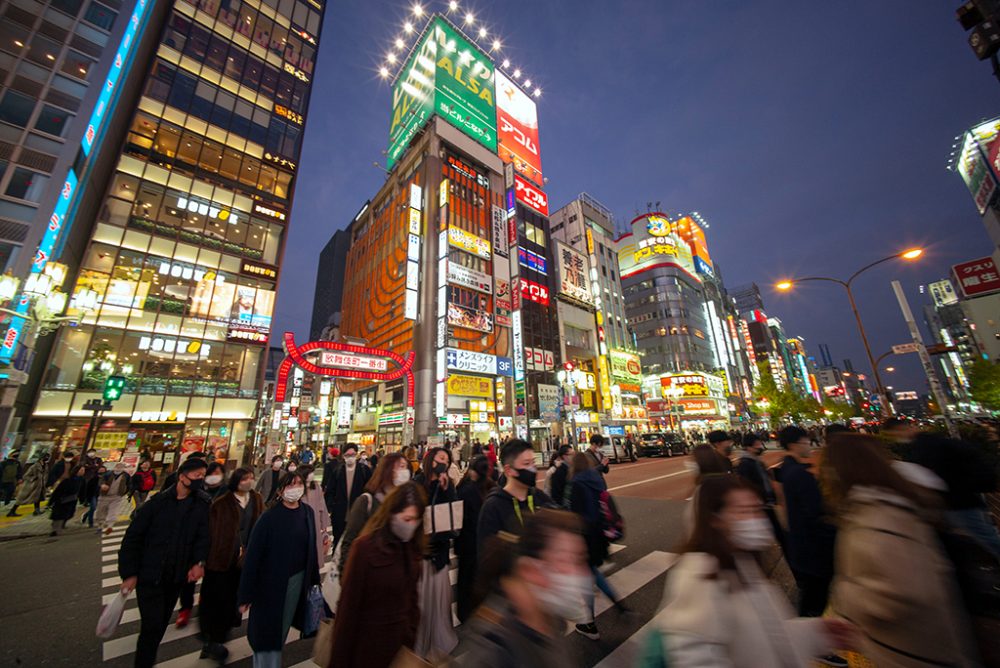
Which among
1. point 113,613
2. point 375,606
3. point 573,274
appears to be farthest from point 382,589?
point 573,274

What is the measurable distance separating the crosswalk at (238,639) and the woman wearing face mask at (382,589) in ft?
7.86

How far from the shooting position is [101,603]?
563cm

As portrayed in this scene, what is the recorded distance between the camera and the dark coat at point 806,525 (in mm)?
3451

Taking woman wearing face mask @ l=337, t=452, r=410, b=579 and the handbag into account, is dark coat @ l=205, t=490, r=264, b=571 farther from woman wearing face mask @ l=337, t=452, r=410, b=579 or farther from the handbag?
the handbag

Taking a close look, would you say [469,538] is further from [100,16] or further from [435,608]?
[100,16]

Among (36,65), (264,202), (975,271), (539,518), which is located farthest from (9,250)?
(975,271)

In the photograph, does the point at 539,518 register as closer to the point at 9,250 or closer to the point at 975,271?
the point at 9,250

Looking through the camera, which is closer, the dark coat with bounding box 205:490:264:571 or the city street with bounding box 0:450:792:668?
the city street with bounding box 0:450:792:668

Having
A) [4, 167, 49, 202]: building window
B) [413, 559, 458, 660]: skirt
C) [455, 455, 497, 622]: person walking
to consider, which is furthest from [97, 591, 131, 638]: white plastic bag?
[4, 167, 49, 202]: building window

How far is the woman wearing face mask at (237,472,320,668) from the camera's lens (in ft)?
10.4

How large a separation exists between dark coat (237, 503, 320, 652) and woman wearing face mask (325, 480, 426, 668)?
147 cm

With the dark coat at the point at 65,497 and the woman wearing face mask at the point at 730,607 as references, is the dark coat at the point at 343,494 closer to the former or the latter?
the woman wearing face mask at the point at 730,607

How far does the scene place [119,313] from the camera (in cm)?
2383

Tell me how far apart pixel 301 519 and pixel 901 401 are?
255046 mm
